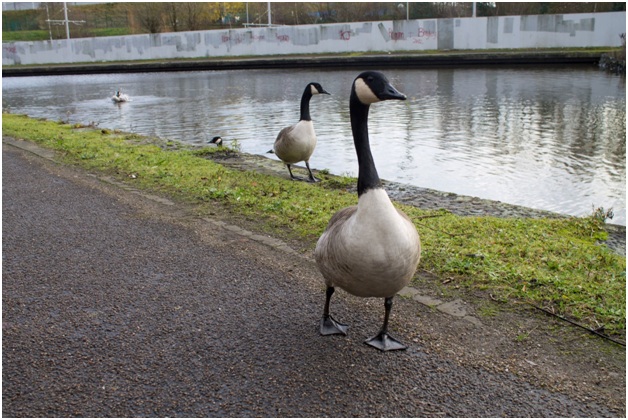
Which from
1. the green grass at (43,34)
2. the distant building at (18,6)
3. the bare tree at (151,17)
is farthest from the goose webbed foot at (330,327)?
the distant building at (18,6)

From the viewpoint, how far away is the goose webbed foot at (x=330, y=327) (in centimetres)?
363

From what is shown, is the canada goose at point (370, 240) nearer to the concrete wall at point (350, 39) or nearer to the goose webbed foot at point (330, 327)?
the goose webbed foot at point (330, 327)

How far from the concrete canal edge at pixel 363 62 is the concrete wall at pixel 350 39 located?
2569 millimetres

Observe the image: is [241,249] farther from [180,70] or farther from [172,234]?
[180,70]

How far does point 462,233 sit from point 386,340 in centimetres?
209

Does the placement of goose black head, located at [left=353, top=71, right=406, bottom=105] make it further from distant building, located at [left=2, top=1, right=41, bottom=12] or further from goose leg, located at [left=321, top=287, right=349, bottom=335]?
distant building, located at [left=2, top=1, right=41, bottom=12]

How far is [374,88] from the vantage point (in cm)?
329

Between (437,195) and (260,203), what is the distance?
7.92ft

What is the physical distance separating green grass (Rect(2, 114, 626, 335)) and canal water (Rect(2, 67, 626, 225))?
7.46 ft

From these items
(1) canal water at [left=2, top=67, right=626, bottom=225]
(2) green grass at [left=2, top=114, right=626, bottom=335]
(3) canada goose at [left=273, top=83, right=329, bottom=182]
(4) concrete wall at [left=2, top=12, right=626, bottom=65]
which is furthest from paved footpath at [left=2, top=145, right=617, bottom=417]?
(4) concrete wall at [left=2, top=12, right=626, bottom=65]

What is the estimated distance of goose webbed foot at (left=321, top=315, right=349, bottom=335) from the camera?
363cm

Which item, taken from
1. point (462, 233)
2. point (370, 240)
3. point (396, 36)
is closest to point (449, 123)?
point (462, 233)

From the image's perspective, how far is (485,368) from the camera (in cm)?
318

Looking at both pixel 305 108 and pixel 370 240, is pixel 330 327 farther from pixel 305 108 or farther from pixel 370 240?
pixel 305 108
